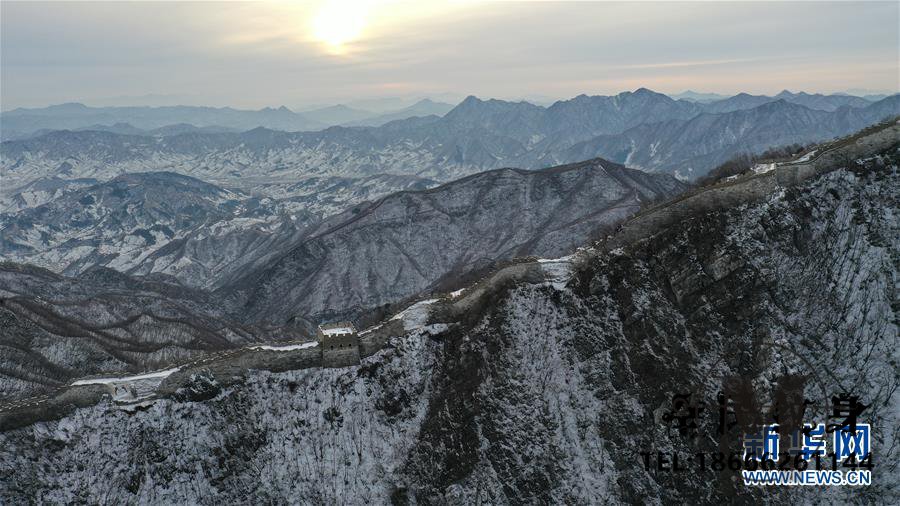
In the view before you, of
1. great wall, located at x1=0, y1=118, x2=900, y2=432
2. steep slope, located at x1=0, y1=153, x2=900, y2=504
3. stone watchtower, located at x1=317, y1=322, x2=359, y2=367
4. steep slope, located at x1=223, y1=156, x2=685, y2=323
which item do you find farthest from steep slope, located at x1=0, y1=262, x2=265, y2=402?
stone watchtower, located at x1=317, y1=322, x2=359, y2=367

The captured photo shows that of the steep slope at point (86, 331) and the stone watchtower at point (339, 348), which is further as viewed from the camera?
the steep slope at point (86, 331)

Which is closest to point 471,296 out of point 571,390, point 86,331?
point 571,390

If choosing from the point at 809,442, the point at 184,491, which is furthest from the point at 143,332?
the point at 809,442

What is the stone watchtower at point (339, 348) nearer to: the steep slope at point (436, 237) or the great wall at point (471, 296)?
the great wall at point (471, 296)

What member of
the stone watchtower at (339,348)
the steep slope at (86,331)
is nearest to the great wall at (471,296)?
the stone watchtower at (339,348)

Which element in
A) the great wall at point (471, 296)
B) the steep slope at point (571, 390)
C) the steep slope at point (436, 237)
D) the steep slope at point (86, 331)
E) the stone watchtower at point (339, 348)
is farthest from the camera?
the steep slope at point (436, 237)

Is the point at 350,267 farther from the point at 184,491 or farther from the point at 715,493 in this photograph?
the point at 715,493
